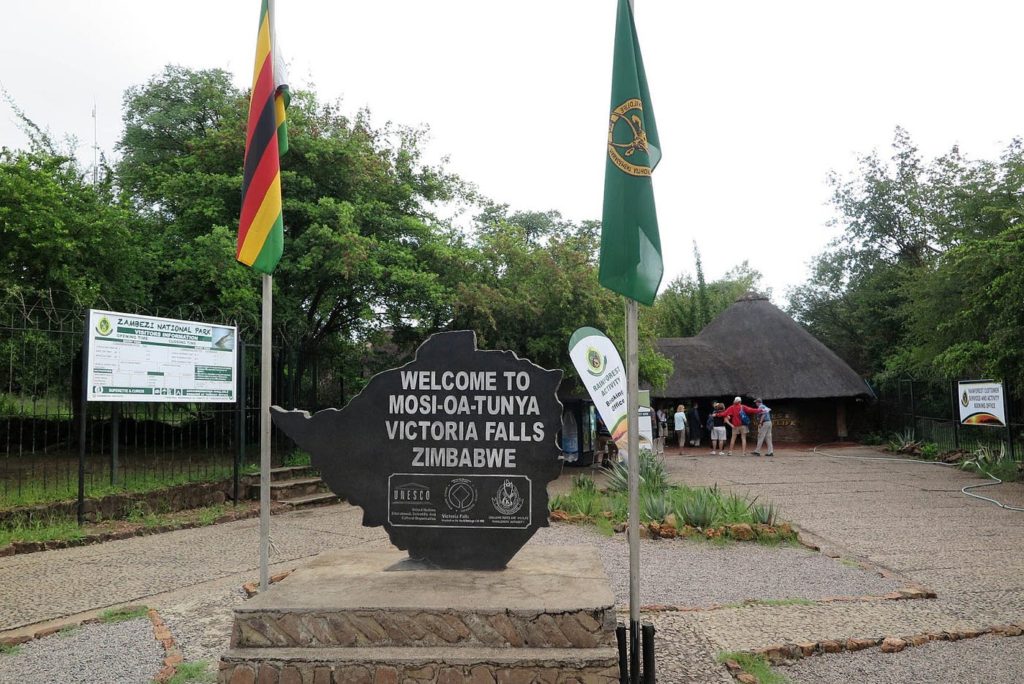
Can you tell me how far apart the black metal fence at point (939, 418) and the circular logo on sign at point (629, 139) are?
16272mm

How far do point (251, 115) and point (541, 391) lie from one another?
114 inches

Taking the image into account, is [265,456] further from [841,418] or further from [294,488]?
[841,418]

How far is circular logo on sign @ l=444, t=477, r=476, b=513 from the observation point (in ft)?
15.9

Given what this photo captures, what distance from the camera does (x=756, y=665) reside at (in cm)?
475

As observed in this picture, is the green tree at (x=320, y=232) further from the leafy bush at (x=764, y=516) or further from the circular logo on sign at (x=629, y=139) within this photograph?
the circular logo on sign at (x=629, y=139)

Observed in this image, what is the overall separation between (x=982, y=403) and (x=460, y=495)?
56.7ft

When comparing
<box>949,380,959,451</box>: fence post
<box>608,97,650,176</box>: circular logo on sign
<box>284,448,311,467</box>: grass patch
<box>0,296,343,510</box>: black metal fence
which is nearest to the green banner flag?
<box>608,97,650,176</box>: circular logo on sign

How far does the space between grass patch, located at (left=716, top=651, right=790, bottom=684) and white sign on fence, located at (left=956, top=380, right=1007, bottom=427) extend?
48.8 feet

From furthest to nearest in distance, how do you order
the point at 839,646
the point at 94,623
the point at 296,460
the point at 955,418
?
the point at 955,418 < the point at 296,460 < the point at 94,623 < the point at 839,646

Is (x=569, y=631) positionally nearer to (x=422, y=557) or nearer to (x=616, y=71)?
(x=422, y=557)

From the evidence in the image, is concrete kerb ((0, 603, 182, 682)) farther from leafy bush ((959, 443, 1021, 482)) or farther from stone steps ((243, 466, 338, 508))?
leafy bush ((959, 443, 1021, 482))

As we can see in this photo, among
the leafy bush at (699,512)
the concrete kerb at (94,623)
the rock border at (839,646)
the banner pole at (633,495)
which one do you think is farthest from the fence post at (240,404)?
the rock border at (839,646)

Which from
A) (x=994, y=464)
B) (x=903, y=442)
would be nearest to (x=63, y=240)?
(x=994, y=464)

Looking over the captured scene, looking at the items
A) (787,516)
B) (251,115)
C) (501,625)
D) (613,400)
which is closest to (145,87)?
(613,400)
